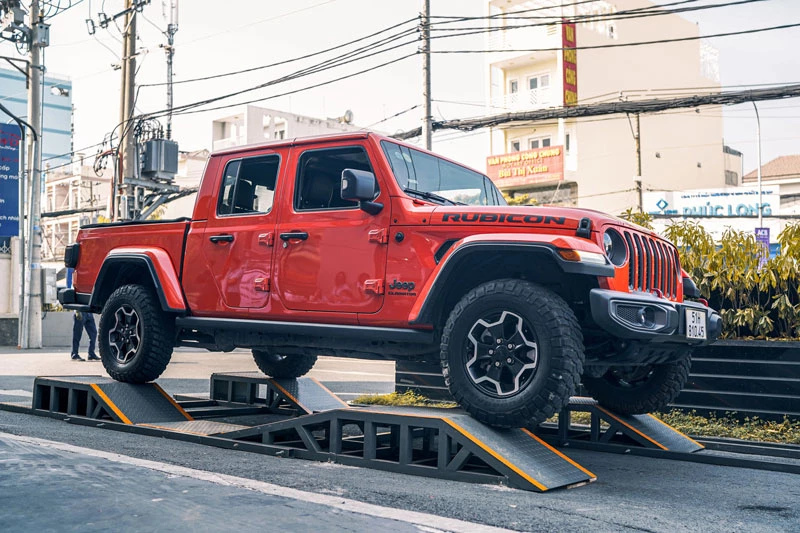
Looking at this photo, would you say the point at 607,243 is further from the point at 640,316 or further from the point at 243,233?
the point at 243,233

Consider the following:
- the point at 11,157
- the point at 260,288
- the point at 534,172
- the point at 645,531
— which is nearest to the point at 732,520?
the point at 645,531

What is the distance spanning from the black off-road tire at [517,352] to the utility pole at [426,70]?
15601 millimetres

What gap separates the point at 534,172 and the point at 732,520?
128 feet

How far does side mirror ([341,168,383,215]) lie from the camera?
5.49 meters

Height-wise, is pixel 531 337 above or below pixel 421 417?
above

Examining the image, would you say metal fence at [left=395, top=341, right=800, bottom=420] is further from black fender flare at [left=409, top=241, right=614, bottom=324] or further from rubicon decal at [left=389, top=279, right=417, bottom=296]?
rubicon decal at [left=389, top=279, right=417, bottom=296]

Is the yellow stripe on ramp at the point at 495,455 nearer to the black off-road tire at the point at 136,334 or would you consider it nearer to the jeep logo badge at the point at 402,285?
the jeep logo badge at the point at 402,285

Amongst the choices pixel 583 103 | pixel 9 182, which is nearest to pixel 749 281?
pixel 9 182

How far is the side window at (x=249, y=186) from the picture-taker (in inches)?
258

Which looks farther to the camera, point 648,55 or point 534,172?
point 648,55

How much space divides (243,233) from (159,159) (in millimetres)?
16905

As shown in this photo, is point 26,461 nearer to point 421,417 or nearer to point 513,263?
point 421,417

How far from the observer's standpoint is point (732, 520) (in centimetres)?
409

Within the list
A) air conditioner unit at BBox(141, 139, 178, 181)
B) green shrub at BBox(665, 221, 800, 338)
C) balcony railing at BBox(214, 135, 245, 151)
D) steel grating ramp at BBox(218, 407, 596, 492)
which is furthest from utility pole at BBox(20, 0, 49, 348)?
balcony railing at BBox(214, 135, 245, 151)
